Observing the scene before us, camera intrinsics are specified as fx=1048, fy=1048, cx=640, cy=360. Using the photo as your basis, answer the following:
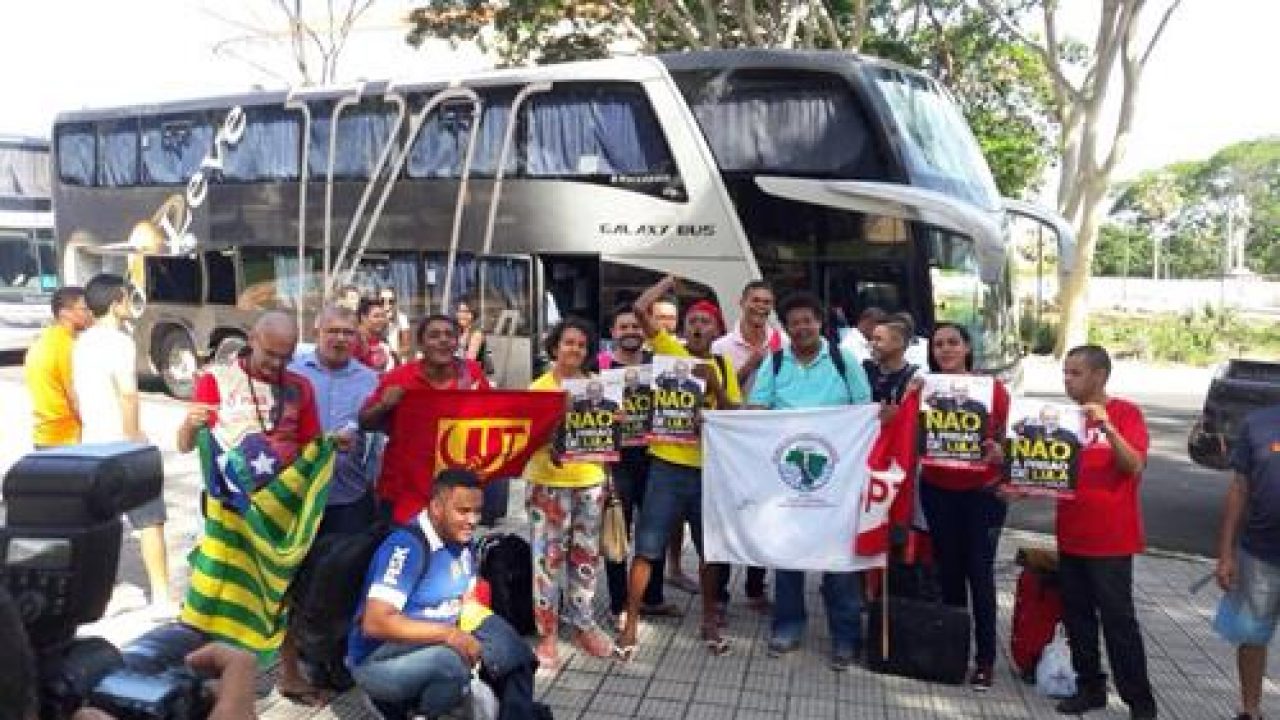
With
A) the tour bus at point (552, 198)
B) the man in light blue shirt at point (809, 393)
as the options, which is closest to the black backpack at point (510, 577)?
the man in light blue shirt at point (809, 393)

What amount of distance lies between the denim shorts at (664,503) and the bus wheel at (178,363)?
36.3ft

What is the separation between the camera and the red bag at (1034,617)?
194 inches

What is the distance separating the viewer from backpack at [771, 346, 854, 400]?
16.9ft

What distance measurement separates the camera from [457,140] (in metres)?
12.0

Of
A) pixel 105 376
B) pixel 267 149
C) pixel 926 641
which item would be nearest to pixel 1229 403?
pixel 926 641

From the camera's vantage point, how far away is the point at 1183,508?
8.99 m

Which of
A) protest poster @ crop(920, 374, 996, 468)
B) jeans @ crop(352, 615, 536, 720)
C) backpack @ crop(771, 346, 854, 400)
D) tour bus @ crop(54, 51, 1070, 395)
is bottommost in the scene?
jeans @ crop(352, 615, 536, 720)

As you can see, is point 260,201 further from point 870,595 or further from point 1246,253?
point 1246,253

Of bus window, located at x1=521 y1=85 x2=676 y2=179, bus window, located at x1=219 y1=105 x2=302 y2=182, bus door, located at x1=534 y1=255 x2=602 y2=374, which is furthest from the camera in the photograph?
bus window, located at x1=219 y1=105 x2=302 y2=182

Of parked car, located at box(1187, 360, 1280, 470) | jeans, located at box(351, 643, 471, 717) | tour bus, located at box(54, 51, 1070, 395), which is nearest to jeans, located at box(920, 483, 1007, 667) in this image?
jeans, located at box(351, 643, 471, 717)

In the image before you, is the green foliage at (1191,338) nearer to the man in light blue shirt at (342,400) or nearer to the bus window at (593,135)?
the bus window at (593,135)

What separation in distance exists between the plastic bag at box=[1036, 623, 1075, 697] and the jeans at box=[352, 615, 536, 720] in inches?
94.8

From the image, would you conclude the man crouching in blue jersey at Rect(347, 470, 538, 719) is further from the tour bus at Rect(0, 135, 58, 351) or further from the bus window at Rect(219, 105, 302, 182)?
the tour bus at Rect(0, 135, 58, 351)

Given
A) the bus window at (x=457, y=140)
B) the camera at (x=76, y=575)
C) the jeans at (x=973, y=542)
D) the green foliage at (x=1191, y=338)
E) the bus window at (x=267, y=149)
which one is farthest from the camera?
the green foliage at (x=1191, y=338)
